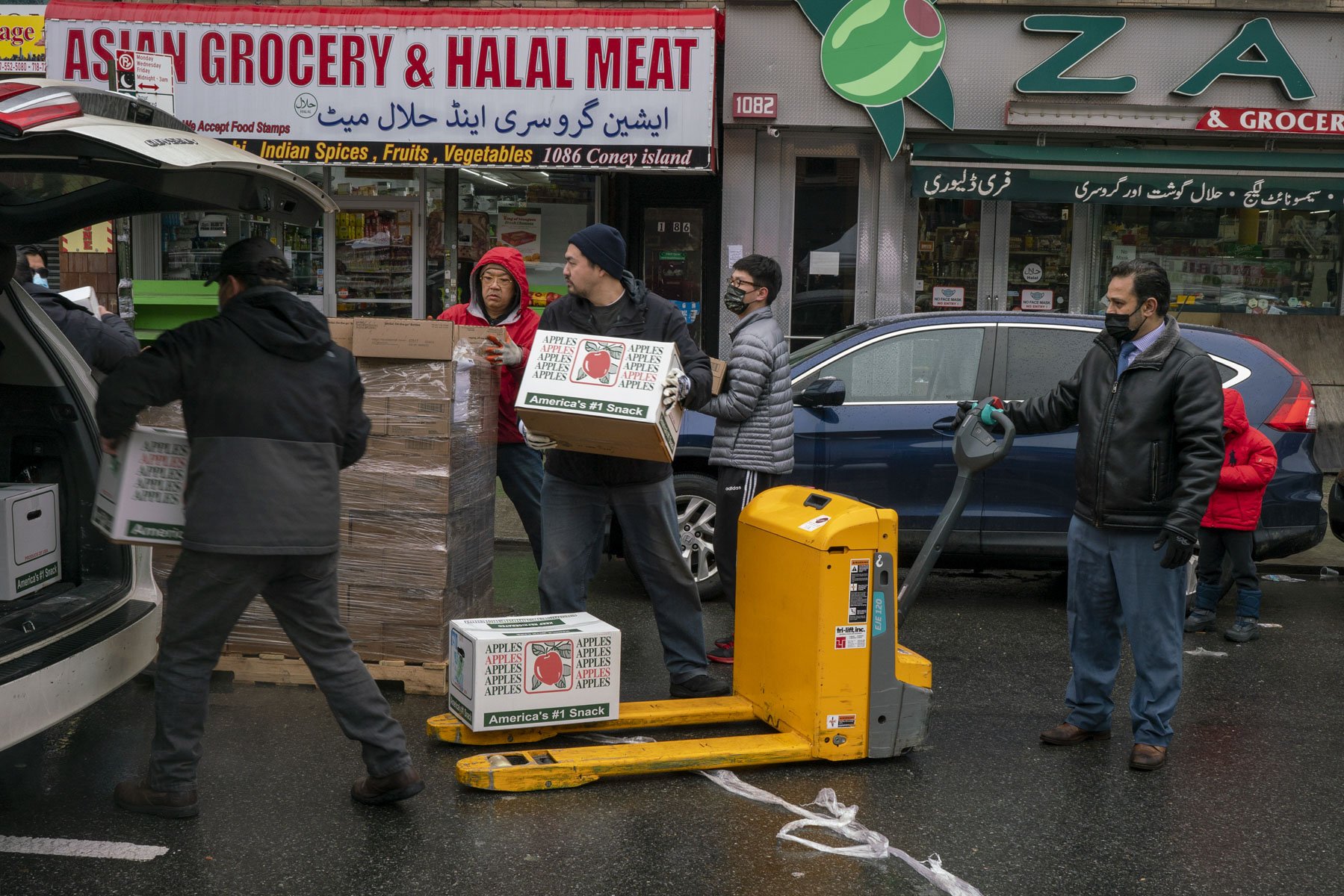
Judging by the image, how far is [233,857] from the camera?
13.3 ft

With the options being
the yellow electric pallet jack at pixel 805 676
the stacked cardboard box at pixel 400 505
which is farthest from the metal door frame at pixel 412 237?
the yellow electric pallet jack at pixel 805 676

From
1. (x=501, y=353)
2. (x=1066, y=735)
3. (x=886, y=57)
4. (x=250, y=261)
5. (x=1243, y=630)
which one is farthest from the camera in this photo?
(x=886, y=57)

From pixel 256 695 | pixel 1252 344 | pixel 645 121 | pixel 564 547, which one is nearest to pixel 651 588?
pixel 564 547

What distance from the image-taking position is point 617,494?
18.1 ft

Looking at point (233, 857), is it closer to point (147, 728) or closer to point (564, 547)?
point (147, 728)

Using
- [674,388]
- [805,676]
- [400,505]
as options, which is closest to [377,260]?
[400,505]

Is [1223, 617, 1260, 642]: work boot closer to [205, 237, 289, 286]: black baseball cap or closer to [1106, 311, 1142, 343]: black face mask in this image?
[1106, 311, 1142, 343]: black face mask

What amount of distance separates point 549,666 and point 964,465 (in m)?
1.83

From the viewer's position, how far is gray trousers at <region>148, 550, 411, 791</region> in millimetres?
4176

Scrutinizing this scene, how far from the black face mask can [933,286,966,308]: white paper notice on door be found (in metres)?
Result: 8.75

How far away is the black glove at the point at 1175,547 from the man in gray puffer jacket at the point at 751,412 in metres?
1.92

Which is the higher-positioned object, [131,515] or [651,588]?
[131,515]

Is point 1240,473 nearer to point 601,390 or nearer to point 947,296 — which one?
point 601,390

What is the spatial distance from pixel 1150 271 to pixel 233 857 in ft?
12.5
